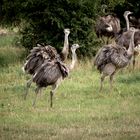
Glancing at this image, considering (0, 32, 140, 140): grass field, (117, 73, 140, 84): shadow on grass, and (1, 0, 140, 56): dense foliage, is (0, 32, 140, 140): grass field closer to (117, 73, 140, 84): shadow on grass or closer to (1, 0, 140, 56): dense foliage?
(117, 73, 140, 84): shadow on grass

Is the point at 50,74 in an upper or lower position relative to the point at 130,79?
upper

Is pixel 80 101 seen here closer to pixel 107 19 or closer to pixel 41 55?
pixel 41 55

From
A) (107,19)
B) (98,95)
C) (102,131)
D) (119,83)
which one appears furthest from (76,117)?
(107,19)

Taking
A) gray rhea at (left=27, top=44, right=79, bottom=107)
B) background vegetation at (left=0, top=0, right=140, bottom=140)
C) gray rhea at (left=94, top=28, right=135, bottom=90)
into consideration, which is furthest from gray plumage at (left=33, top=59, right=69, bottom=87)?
gray rhea at (left=94, top=28, right=135, bottom=90)

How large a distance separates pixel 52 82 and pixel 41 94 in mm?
1413

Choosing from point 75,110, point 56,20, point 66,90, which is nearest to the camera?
point 75,110

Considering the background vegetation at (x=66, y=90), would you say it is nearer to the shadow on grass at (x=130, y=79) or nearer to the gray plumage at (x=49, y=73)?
the shadow on grass at (x=130, y=79)

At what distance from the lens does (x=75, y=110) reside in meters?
12.2

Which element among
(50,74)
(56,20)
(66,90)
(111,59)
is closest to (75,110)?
(50,74)

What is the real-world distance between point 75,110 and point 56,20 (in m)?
7.34

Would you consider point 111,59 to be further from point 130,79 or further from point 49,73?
point 49,73

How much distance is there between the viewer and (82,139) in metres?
9.66

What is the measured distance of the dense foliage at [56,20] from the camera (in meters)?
19.3

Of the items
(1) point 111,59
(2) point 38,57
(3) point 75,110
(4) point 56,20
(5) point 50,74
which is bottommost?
(3) point 75,110
